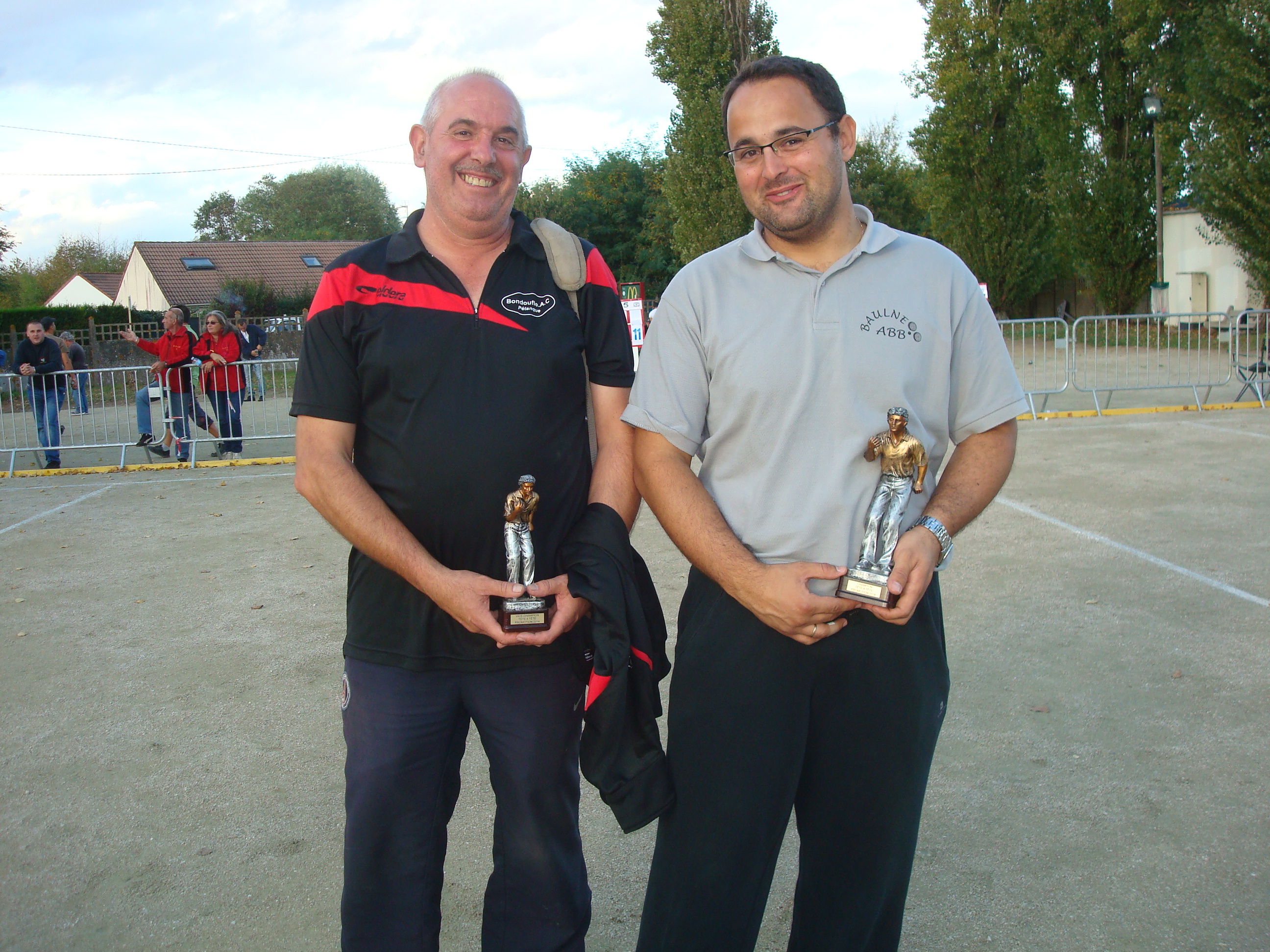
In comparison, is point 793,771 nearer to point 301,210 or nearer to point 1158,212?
point 1158,212

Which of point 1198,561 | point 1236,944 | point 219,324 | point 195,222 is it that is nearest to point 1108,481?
point 1198,561

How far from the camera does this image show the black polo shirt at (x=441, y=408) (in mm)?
2188

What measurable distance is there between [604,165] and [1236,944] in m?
40.8

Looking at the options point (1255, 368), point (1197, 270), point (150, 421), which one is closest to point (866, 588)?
point (1255, 368)

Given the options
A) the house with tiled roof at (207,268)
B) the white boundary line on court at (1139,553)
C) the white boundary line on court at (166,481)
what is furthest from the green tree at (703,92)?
the house with tiled roof at (207,268)

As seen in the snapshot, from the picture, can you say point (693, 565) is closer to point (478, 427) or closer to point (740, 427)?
point (740, 427)

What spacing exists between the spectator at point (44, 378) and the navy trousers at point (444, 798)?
1210 cm

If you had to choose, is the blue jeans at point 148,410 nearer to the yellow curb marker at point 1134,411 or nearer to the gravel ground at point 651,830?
the gravel ground at point 651,830

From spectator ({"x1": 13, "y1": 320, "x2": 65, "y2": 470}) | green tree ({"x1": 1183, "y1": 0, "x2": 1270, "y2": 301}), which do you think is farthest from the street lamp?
spectator ({"x1": 13, "y1": 320, "x2": 65, "y2": 470})

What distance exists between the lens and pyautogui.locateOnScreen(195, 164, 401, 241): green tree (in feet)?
270

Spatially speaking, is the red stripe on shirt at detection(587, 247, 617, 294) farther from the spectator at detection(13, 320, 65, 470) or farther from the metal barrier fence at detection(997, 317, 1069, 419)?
the spectator at detection(13, 320, 65, 470)

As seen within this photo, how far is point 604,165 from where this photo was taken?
1604 inches

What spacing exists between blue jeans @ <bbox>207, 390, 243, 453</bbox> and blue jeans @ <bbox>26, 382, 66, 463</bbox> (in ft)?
6.26

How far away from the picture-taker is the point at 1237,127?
20.1m
